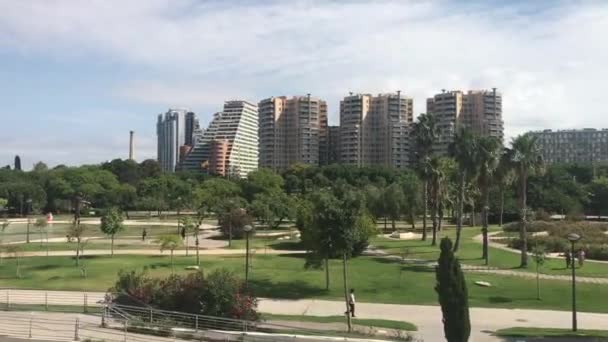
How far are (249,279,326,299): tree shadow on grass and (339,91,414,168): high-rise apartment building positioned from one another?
513ft

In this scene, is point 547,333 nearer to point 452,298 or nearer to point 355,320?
point 452,298

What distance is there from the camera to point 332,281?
130ft

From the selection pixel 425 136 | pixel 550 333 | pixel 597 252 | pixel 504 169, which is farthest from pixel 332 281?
pixel 425 136

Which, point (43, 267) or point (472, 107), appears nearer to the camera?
point (43, 267)

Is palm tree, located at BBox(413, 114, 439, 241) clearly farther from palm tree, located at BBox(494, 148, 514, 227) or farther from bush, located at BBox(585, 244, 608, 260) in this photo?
bush, located at BBox(585, 244, 608, 260)

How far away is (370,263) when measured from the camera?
48750 millimetres

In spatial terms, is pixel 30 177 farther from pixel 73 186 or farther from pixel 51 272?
pixel 51 272

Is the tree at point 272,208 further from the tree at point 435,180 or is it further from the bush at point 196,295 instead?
the bush at point 196,295

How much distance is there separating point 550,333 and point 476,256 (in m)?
27.7

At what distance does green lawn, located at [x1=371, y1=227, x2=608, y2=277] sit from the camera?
45344mm

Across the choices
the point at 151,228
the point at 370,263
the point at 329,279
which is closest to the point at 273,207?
the point at 151,228

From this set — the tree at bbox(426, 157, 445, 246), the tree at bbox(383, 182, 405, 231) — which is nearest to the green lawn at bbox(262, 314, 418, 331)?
the tree at bbox(426, 157, 445, 246)

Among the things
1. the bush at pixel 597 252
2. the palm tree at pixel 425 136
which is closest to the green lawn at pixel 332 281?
the bush at pixel 597 252

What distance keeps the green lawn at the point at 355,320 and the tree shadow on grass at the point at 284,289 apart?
19.3 ft
